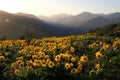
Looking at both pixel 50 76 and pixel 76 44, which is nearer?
pixel 50 76

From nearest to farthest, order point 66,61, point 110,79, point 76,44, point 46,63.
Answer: point 110,79 < point 46,63 < point 66,61 < point 76,44

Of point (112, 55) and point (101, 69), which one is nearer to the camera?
point (101, 69)

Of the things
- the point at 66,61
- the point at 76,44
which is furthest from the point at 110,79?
the point at 76,44

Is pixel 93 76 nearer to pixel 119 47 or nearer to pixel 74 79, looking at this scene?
pixel 74 79

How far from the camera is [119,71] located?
47.4 feet

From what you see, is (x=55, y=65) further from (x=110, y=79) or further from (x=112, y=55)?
(x=112, y=55)

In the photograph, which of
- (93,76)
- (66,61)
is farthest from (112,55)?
(93,76)

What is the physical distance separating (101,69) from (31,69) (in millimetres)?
2689

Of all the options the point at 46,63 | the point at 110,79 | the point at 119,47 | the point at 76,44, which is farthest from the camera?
the point at 76,44

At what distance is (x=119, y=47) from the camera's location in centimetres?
1894

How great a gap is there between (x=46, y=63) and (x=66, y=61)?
138 centimetres

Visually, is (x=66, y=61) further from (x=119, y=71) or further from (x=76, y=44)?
(x=76, y=44)

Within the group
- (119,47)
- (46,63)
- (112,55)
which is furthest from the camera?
(119,47)

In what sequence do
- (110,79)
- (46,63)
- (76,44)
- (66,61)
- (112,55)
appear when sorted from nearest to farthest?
(110,79) → (46,63) → (66,61) → (112,55) → (76,44)
